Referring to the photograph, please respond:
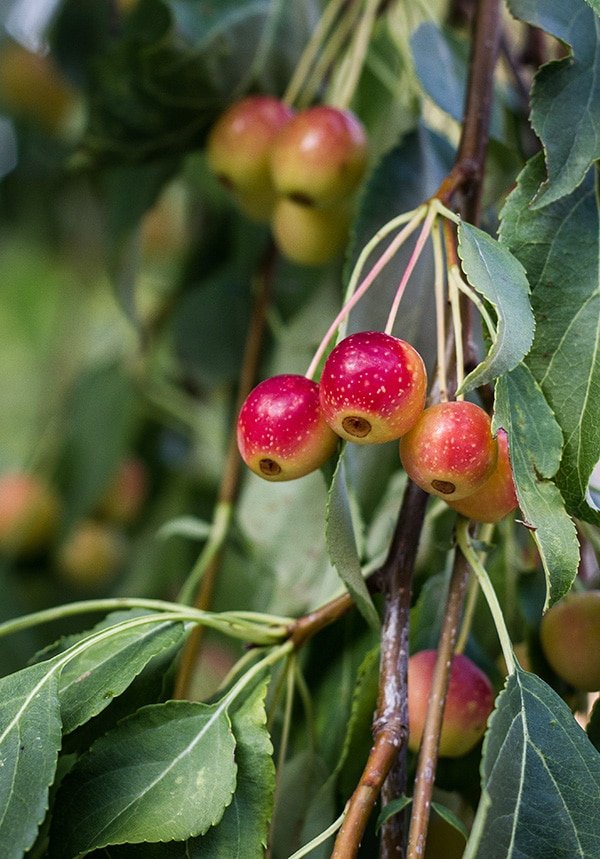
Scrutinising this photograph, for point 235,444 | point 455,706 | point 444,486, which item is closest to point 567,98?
point 444,486

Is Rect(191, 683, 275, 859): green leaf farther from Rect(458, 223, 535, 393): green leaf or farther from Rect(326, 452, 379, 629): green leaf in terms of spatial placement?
Rect(458, 223, 535, 393): green leaf

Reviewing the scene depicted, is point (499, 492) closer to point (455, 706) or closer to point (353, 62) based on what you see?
point (455, 706)

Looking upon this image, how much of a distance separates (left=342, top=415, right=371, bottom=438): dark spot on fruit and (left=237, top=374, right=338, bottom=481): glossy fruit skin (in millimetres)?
23

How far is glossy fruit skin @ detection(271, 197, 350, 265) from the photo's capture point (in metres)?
0.73

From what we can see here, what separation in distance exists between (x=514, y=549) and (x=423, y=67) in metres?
0.33

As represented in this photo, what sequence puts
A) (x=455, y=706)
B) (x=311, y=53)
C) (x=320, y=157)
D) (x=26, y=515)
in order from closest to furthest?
1. (x=455, y=706)
2. (x=320, y=157)
3. (x=311, y=53)
4. (x=26, y=515)

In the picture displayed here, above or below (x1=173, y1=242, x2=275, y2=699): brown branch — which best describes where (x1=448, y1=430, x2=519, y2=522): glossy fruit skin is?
above

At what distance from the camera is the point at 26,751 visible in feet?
1.44

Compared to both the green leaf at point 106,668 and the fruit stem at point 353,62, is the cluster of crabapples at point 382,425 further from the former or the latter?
the fruit stem at point 353,62

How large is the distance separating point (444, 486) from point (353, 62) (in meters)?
0.45

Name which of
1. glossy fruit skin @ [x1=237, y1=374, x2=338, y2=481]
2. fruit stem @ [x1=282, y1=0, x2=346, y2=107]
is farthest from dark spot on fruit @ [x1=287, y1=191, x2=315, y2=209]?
glossy fruit skin @ [x1=237, y1=374, x2=338, y2=481]

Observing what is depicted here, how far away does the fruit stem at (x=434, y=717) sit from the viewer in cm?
42

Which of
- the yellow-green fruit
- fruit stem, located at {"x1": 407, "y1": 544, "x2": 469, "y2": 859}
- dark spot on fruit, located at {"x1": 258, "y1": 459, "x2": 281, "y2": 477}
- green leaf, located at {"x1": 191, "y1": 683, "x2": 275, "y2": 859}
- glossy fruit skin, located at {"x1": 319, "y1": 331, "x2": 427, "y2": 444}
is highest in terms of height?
glossy fruit skin, located at {"x1": 319, "y1": 331, "x2": 427, "y2": 444}

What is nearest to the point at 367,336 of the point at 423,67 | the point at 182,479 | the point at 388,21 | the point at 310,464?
the point at 310,464
